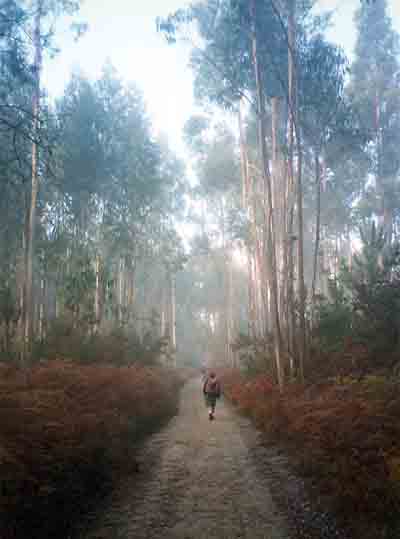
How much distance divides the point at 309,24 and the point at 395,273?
1068 centimetres

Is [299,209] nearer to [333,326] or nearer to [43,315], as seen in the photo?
[333,326]

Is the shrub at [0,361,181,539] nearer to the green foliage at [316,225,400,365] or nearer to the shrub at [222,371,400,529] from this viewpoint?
the shrub at [222,371,400,529]

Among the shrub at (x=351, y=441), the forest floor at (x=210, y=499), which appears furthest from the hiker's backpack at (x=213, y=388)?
the forest floor at (x=210, y=499)

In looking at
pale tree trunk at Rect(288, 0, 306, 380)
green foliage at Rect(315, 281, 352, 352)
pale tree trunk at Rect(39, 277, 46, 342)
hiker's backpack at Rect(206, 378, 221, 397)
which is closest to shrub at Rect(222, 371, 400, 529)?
pale tree trunk at Rect(288, 0, 306, 380)

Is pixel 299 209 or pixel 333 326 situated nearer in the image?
pixel 299 209

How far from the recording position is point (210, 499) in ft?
14.6

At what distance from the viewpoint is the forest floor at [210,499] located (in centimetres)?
360

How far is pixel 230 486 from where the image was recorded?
16.2 feet

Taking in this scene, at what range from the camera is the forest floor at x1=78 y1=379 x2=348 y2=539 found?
360cm

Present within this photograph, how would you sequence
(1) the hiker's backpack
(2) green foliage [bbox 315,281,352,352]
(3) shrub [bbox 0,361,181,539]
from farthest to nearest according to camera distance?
(1) the hiker's backpack, (2) green foliage [bbox 315,281,352,352], (3) shrub [bbox 0,361,181,539]

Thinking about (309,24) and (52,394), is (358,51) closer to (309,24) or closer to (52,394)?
(309,24)

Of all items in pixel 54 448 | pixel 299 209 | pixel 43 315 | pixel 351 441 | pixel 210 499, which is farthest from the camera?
pixel 43 315

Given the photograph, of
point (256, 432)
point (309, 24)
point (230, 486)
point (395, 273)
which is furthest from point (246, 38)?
point (230, 486)

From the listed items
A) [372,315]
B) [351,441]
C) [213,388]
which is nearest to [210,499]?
[351,441]
